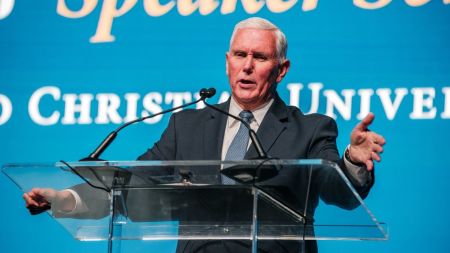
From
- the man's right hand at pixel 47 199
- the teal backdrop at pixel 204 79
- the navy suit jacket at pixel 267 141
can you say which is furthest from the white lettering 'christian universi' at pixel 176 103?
the man's right hand at pixel 47 199

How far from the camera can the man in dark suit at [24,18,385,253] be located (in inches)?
93.0

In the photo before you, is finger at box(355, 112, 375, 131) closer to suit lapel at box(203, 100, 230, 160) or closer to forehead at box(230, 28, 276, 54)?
suit lapel at box(203, 100, 230, 160)

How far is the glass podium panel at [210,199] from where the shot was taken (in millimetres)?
2166

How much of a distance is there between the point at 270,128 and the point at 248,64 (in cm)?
26

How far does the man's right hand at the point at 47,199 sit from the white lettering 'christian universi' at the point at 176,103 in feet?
4.67

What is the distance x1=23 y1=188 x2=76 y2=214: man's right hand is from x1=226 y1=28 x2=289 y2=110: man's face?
750mm

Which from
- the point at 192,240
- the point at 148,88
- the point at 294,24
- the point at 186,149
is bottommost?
the point at 192,240

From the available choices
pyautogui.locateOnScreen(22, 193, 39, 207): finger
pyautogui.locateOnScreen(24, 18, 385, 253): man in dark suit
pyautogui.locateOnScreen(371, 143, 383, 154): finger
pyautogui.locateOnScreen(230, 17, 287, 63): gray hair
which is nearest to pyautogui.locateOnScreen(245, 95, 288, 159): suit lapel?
pyautogui.locateOnScreen(24, 18, 385, 253): man in dark suit

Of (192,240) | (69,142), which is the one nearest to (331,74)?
(69,142)

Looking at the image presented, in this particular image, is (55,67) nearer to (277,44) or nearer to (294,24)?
(294,24)

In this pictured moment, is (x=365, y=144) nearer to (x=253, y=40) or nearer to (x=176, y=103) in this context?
(x=253, y=40)

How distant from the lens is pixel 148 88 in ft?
12.6

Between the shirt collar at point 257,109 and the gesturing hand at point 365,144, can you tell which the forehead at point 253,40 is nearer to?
the shirt collar at point 257,109

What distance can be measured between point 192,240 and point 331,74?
56.1 inches
